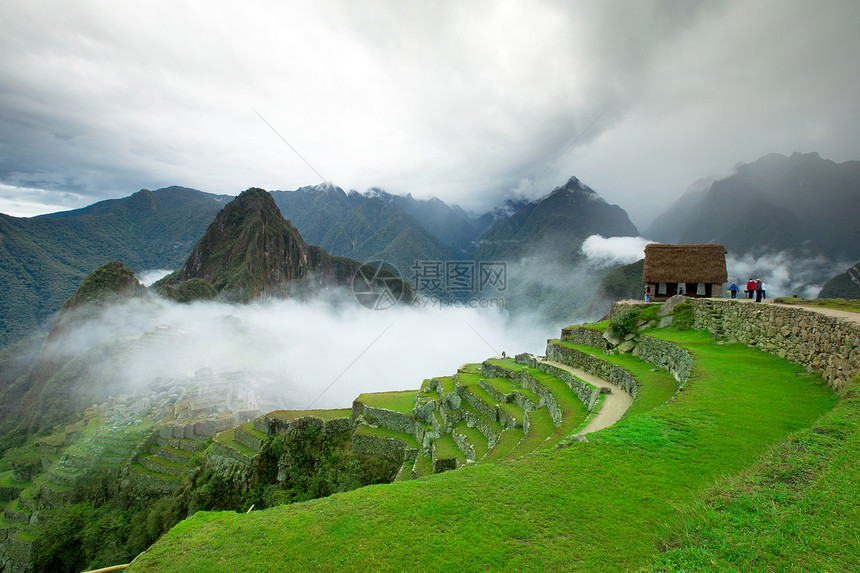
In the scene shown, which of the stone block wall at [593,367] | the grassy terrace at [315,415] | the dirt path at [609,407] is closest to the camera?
the dirt path at [609,407]

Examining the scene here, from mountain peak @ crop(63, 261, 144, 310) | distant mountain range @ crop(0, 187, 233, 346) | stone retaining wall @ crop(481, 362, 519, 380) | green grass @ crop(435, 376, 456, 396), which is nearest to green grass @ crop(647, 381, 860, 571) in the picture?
stone retaining wall @ crop(481, 362, 519, 380)

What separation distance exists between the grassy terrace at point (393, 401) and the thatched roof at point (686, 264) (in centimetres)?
2077

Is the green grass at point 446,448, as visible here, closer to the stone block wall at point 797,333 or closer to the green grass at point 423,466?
the green grass at point 423,466

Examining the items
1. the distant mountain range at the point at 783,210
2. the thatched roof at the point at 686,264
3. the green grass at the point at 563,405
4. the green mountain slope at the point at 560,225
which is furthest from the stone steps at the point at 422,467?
the green mountain slope at the point at 560,225

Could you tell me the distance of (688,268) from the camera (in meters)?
24.6

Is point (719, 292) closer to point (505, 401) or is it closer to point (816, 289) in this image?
point (505, 401)

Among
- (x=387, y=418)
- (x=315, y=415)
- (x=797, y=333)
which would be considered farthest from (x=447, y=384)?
(x=797, y=333)

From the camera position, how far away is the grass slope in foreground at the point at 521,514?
14.6 feet

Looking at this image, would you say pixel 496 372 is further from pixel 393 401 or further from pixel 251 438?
pixel 251 438

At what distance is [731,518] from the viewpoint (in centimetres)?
419

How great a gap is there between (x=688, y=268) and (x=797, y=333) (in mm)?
15833

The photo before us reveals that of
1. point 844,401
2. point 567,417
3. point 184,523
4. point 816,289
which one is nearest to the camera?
point 184,523

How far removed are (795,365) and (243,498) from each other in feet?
114

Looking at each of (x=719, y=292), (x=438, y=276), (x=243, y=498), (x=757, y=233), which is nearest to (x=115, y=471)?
(x=243, y=498)
